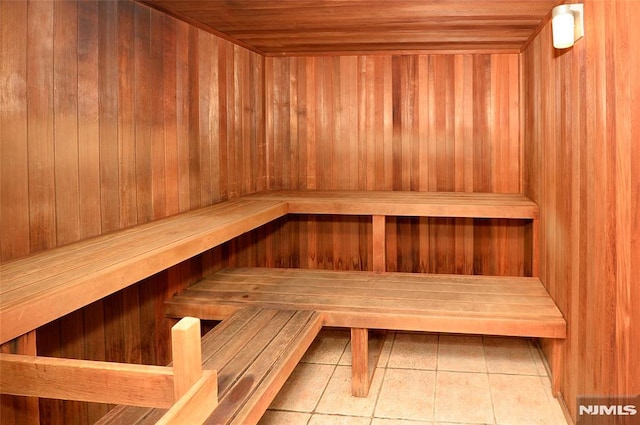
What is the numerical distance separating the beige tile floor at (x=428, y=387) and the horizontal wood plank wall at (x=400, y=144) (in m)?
0.69

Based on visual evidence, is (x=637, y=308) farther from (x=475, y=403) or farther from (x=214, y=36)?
(x=214, y=36)

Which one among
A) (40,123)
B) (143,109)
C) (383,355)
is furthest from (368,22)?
(383,355)

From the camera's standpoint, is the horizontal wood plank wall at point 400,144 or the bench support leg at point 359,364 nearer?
the bench support leg at point 359,364

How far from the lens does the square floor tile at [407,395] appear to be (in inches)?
103

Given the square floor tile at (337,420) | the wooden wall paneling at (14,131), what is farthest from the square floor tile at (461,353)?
the wooden wall paneling at (14,131)

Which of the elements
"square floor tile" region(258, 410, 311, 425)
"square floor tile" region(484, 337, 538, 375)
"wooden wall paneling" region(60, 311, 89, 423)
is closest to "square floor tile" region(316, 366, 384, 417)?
"square floor tile" region(258, 410, 311, 425)

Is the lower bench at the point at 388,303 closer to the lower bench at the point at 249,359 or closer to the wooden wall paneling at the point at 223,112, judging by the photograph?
the lower bench at the point at 249,359

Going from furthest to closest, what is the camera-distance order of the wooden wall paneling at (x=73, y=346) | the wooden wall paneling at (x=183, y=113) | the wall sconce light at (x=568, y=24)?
the wooden wall paneling at (x=183, y=113), the wall sconce light at (x=568, y=24), the wooden wall paneling at (x=73, y=346)

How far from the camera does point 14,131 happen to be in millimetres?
1841

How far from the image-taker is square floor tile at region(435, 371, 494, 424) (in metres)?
2.57

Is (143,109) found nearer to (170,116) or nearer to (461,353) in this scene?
(170,116)

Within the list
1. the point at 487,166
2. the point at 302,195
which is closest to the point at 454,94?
the point at 487,166

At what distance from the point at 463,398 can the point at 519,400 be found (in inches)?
10.8

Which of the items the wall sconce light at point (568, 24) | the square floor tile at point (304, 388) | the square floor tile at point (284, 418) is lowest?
the square floor tile at point (284, 418)
